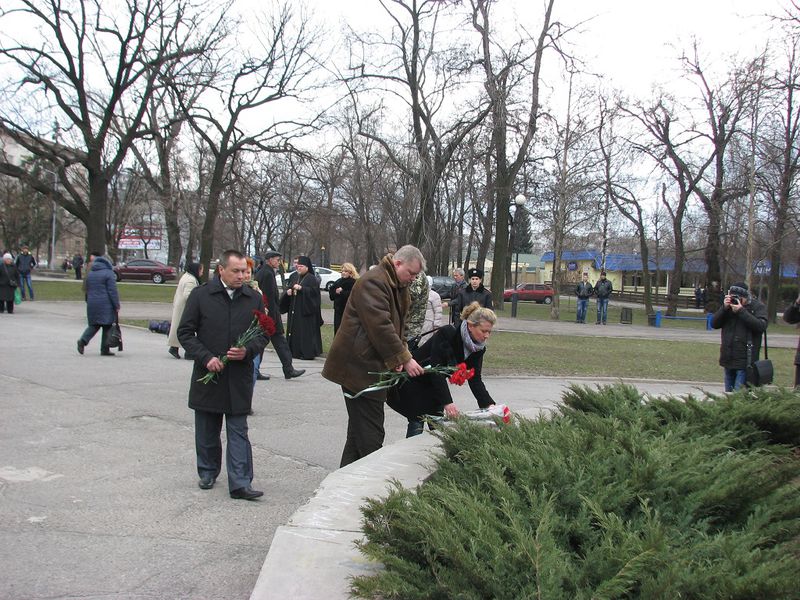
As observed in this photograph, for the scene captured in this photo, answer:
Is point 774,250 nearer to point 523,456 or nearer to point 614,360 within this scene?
point 614,360

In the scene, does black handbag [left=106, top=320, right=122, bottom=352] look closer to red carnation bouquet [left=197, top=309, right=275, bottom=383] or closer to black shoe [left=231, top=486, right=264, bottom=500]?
red carnation bouquet [left=197, top=309, right=275, bottom=383]

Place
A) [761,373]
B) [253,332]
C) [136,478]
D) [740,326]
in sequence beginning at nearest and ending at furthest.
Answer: [253,332]
[136,478]
[761,373]
[740,326]

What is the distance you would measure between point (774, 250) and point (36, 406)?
36279mm

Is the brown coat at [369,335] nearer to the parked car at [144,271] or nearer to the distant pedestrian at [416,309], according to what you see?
the distant pedestrian at [416,309]

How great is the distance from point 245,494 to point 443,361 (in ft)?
6.09

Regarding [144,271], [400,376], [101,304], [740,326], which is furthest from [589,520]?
[144,271]

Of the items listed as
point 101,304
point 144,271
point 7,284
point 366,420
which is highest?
point 144,271

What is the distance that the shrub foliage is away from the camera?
238cm

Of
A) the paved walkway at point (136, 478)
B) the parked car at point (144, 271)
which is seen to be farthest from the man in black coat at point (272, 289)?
the parked car at point (144, 271)

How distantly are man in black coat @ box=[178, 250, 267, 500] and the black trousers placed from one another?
89 cm

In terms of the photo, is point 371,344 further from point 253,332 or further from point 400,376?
point 253,332

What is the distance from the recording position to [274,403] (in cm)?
886

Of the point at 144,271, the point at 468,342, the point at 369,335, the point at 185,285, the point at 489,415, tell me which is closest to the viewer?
the point at 369,335

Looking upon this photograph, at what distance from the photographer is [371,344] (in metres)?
4.78
